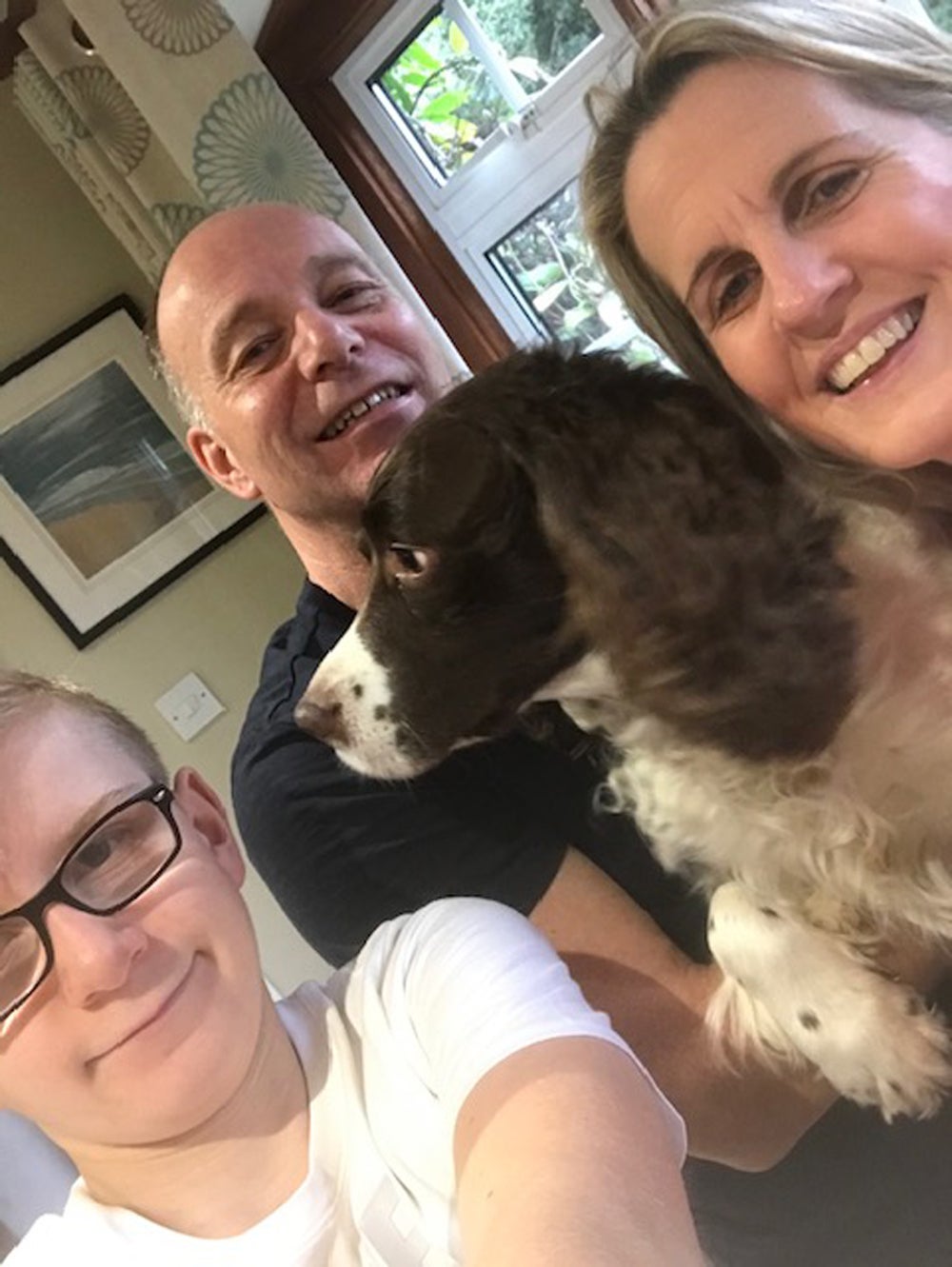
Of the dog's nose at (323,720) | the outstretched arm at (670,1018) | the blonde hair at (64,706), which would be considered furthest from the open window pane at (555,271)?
the blonde hair at (64,706)

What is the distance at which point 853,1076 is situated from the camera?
1227 mm

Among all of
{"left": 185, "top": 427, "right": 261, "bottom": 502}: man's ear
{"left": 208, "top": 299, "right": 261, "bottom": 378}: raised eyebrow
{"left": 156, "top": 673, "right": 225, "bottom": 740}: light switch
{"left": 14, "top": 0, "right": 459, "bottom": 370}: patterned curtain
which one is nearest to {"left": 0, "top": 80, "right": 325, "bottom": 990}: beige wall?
{"left": 156, "top": 673, "right": 225, "bottom": 740}: light switch

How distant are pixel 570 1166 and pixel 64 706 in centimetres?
60

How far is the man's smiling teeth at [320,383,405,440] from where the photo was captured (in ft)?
5.65

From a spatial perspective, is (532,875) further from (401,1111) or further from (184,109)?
(184,109)

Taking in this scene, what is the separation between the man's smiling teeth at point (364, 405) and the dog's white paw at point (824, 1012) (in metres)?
0.81

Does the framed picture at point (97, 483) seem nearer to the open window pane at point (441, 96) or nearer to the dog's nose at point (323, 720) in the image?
the open window pane at point (441, 96)

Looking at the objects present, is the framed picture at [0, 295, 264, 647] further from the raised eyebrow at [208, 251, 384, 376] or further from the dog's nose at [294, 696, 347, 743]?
the dog's nose at [294, 696, 347, 743]

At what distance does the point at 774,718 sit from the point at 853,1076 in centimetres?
36

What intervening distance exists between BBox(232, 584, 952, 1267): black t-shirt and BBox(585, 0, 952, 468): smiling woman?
51cm

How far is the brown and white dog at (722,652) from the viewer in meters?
1.17

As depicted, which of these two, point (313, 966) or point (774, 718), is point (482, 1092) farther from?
point (313, 966)

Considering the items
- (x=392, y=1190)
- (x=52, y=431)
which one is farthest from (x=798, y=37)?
(x=52, y=431)

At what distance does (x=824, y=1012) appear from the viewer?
1.23 m
